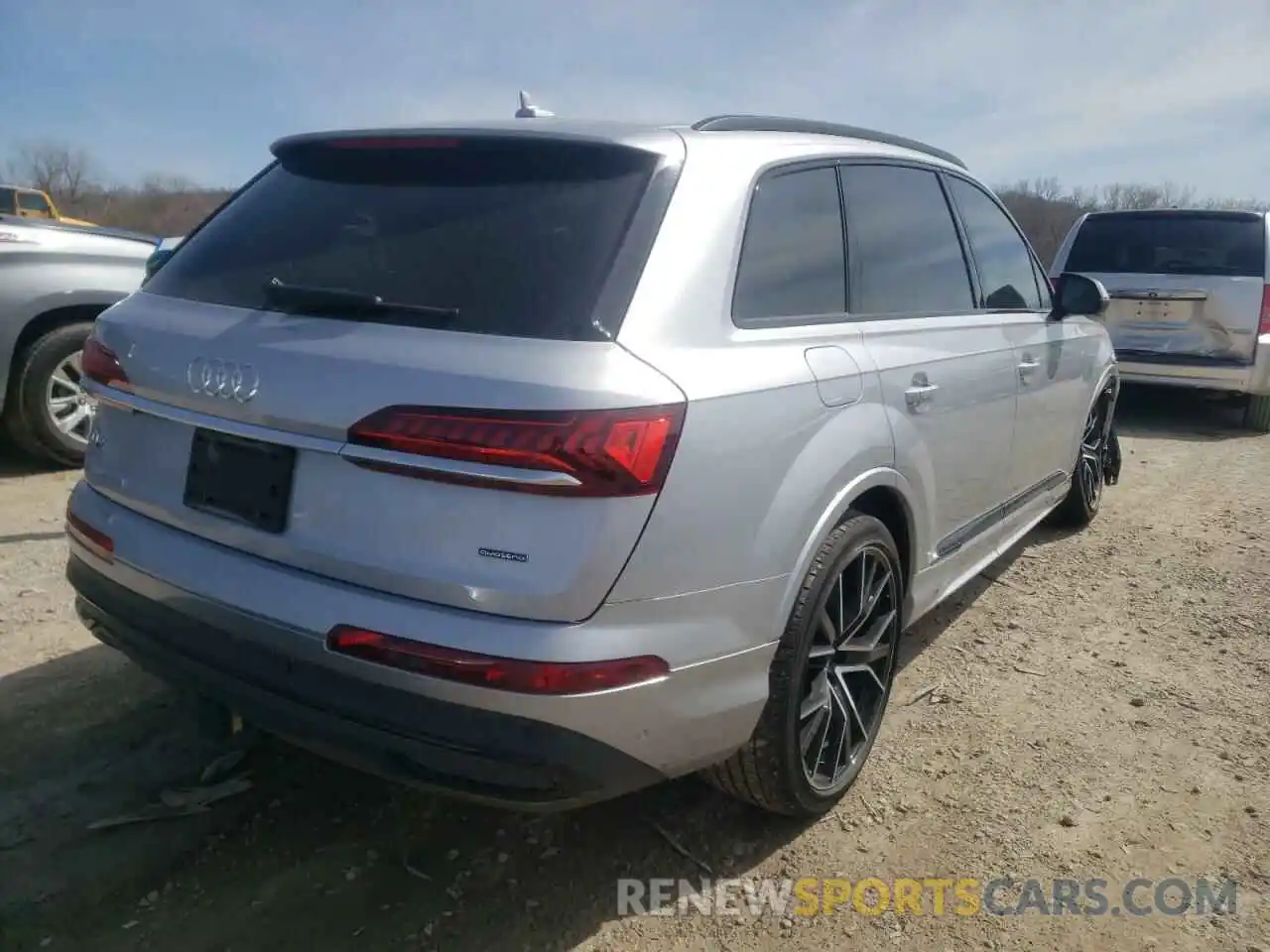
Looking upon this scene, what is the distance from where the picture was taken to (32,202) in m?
24.9

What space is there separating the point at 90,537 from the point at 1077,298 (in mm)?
3844

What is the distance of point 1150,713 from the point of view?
3.31 m

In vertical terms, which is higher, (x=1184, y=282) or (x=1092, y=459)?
(x=1184, y=282)

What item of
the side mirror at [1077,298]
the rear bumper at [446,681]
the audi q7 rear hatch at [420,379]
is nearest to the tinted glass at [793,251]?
the audi q7 rear hatch at [420,379]

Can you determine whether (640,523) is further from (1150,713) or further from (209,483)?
(1150,713)

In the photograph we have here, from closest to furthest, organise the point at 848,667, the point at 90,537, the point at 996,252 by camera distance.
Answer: the point at 90,537
the point at 848,667
the point at 996,252

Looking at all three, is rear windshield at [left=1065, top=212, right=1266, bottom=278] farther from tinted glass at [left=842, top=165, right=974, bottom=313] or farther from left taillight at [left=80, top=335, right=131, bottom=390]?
left taillight at [left=80, top=335, right=131, bottom=390]

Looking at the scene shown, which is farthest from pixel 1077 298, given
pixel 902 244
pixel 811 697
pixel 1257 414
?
pixel 1257 414

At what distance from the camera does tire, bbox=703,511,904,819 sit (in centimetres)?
229

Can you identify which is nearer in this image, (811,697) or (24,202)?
(811,697)

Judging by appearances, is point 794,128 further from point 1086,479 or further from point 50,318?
point 50,318

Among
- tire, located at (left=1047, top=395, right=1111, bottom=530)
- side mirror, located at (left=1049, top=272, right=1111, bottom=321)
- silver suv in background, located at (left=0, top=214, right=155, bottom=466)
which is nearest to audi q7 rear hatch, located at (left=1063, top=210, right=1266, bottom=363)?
tire, located at (left=1047, top=395, right=1111, bottom=530)

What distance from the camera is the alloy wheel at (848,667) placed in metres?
2.51

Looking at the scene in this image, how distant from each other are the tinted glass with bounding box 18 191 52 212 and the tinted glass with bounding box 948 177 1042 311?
2592 cm
